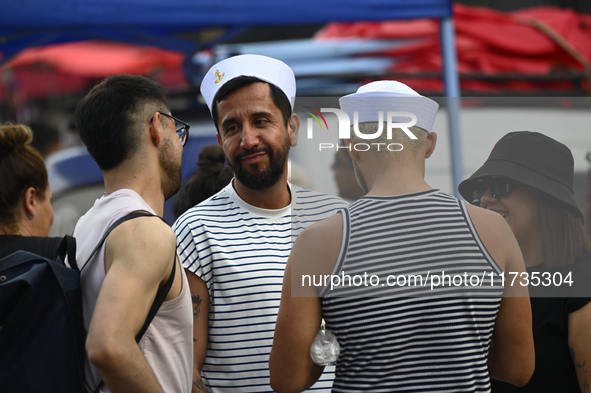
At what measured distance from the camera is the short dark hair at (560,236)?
1392mm

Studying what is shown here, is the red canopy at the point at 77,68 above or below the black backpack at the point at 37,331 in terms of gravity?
above

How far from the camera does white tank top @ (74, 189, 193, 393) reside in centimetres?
141

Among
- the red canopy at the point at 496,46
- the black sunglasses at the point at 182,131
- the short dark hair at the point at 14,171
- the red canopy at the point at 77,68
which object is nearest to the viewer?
the black sunglasses at the point at 182,131

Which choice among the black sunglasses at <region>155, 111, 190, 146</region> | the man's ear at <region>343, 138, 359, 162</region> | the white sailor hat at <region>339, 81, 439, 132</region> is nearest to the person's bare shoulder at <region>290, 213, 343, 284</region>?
the man's ear at <region>343, 138, 359, 162</region>

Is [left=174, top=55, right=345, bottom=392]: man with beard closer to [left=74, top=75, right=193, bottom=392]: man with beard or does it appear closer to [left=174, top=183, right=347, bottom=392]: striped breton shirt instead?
[left=174, top=183, right=347, bottom=392]: striped breton shirt

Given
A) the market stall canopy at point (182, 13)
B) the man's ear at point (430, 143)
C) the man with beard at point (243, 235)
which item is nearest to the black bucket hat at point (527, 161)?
the man's ear at point (430, 143)

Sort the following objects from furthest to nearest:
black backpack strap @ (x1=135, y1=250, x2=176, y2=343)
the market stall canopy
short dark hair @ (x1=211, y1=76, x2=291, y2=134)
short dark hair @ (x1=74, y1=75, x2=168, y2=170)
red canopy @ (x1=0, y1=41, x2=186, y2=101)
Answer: red canopy @ (x1=0, y1=41, x2=186, y2=101) < the market stall canopy < short dark hair @ (x1=211, y1=76, x2=291, y2=134) < short dark hair @ (x1=74, y1=75, x2=168, y2=170) < black backpack strap @ (x1=135, y1=250, x2=176, y2=343)

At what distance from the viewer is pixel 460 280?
125 cm

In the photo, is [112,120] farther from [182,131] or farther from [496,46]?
[496,46]

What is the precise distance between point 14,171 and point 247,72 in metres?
0.97

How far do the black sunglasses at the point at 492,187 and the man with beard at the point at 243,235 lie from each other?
0.51 m

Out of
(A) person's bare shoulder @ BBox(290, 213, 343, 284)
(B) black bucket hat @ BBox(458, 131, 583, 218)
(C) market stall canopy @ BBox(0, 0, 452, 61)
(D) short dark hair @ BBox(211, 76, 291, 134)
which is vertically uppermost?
(C) market stall canopy @ BBox(0, 0, 452, 61)

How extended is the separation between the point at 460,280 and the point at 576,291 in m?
0.40

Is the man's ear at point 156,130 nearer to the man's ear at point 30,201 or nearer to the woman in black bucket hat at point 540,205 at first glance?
the woman in black bucket hat at point 540,205
